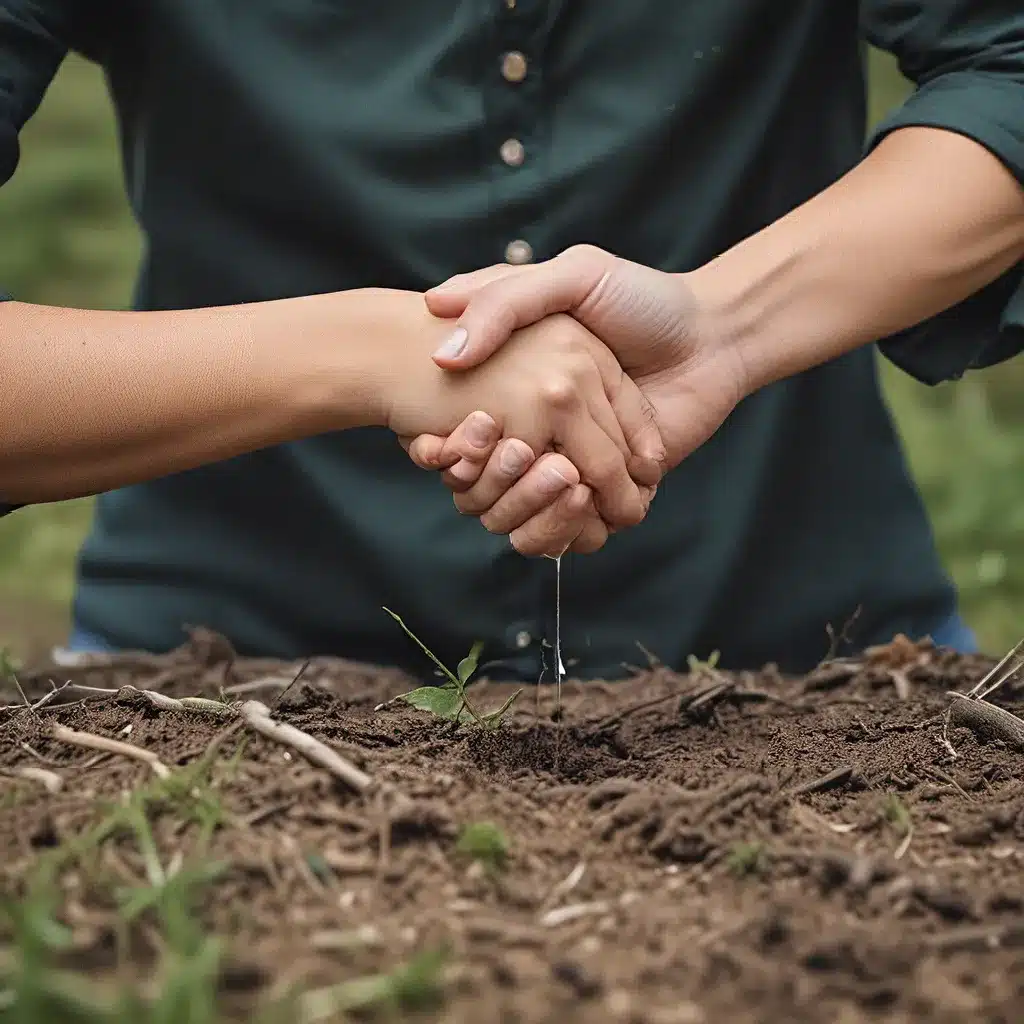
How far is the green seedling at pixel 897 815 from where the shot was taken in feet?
5.17

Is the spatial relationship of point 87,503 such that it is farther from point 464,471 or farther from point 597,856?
point 597,856

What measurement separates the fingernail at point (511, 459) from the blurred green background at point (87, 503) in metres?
1.01

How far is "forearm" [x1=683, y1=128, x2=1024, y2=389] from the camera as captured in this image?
2.29 metres

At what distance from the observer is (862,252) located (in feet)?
7.52

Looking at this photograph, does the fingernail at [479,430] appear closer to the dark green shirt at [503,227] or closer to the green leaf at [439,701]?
the green leaf at [439,701]

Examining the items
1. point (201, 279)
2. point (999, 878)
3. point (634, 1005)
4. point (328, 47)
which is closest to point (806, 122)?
point (328, 47)

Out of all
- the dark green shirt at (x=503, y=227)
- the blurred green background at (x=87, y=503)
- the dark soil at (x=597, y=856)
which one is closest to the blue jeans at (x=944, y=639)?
the dark green shirt at (x=503, y=227)

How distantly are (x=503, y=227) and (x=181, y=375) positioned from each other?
0.79 metres

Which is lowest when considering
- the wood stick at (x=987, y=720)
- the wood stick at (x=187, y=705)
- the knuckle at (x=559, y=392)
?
the wood stick at (x=187, y=705)

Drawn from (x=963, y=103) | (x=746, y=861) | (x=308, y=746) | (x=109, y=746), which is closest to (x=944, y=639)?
(x=963, y=103)

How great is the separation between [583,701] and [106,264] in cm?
558

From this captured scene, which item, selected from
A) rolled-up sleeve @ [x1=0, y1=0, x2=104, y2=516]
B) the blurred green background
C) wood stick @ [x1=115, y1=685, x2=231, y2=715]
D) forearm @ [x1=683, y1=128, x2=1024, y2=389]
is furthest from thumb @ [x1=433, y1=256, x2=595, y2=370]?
the blurred green background

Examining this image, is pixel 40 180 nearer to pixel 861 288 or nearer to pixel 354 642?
pixel 354 642

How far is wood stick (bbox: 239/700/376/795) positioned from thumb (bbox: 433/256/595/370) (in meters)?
0.65
